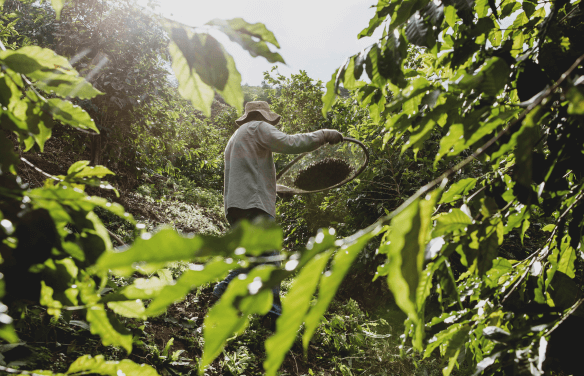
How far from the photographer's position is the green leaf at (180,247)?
0.77 feet

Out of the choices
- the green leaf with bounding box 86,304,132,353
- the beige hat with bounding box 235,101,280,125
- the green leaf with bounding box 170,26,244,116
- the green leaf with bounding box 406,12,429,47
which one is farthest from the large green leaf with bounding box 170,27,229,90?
the beige hat with bounding box 235,101,280,125

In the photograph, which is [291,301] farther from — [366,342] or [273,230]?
[366,342]

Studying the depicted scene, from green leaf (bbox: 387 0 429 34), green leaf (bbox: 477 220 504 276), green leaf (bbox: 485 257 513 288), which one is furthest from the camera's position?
green leaf (bbox: 485 257 513 288)

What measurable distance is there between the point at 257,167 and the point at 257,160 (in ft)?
0.20

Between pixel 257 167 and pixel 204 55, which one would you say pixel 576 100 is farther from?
pixel 257 167

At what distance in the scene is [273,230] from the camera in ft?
0.92

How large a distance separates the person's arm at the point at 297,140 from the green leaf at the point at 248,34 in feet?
6.49

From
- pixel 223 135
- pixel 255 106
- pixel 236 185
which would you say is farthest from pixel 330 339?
pixel 223 135

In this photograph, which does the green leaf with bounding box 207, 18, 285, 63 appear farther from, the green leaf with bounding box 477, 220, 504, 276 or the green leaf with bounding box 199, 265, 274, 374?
the green leaf with bounding box 477, 220, 504, 276

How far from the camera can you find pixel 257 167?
A: 260cm

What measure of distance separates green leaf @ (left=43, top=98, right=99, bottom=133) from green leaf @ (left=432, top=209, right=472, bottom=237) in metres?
0.63

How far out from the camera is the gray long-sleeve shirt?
2.48 meters

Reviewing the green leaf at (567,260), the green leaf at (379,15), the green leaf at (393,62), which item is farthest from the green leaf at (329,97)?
the green leaf at (567,260)

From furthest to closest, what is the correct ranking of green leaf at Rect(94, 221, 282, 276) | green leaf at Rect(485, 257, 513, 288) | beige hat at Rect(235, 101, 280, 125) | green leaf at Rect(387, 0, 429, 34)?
beige hat at Rect(235, 101, 280, 125), green leaf at Rect(485, 257, 513, 288), green leaf at Rect(387, 0, 429, 34), green leaf at Rect(94, 221, 282, 276)
